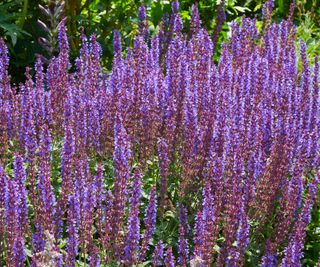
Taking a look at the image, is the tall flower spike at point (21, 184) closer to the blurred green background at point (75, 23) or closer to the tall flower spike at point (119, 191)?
the tall flower spike at point (119, 191)

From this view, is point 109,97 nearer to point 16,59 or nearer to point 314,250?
point 314,250

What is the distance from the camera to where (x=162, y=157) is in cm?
382

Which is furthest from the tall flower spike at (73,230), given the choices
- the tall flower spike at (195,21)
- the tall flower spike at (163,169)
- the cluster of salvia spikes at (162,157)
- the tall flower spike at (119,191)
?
the tall flower spike at (195,21)

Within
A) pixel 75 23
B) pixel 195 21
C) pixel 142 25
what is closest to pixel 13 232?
pixel 142 25

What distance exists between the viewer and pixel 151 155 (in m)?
4.30

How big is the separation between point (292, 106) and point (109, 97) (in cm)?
127

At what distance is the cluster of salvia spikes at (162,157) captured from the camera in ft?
10.8

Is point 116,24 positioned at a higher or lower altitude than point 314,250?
higher

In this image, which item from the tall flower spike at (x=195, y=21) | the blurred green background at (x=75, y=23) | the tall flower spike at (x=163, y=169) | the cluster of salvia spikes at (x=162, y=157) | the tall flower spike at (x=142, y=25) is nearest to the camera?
the cluster of salvia spikes at (x=162, y=157)

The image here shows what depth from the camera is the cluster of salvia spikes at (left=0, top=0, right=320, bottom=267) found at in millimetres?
3305

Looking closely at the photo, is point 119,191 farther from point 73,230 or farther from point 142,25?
point 142,25

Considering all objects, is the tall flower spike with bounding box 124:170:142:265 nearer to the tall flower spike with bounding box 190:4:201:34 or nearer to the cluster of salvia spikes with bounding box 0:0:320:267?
the cluster of salvia spikes with bounding box 0:0:320:267

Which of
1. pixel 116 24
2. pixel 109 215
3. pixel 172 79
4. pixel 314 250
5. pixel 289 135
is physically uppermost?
pixel 116 24

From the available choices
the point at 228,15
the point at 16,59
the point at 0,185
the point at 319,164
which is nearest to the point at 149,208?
the point at 0,185
